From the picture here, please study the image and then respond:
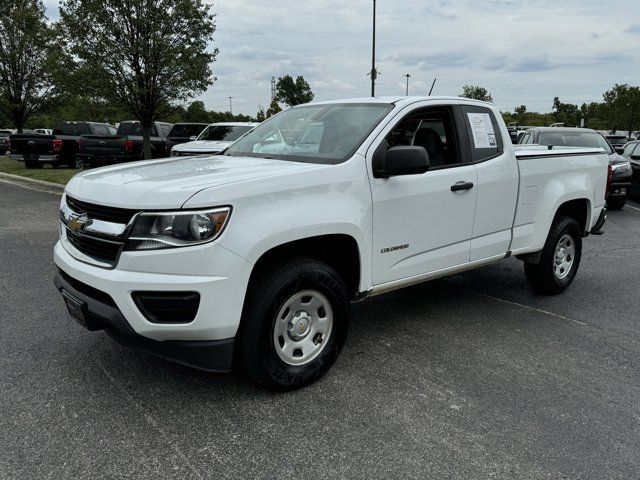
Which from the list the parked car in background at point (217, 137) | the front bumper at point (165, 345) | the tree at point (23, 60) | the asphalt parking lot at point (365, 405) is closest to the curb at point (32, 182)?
the parked car in background at point (217, 137)

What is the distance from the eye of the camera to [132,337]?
2879 millimetres

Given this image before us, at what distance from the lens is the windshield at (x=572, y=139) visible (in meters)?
11.0

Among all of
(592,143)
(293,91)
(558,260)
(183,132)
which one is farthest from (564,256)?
(293,91)

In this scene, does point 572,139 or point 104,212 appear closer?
point 104,212

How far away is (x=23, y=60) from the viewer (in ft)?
73.4

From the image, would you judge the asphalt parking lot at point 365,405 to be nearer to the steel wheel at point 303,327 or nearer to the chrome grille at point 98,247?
the steel wheel at point 303,327

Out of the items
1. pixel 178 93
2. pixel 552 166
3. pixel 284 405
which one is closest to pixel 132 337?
pixel 284 405

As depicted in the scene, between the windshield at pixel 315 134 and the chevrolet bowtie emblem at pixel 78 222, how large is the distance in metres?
1.36

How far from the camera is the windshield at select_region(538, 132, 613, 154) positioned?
36.2 ft

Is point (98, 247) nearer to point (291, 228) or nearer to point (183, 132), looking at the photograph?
point (291, 228)

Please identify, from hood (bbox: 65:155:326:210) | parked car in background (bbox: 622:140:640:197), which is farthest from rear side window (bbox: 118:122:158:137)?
hood (bbox: 65:155:326:210)

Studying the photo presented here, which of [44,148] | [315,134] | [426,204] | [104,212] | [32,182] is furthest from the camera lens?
[44,148]

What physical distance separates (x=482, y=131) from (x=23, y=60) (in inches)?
924

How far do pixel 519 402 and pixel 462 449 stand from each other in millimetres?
679
